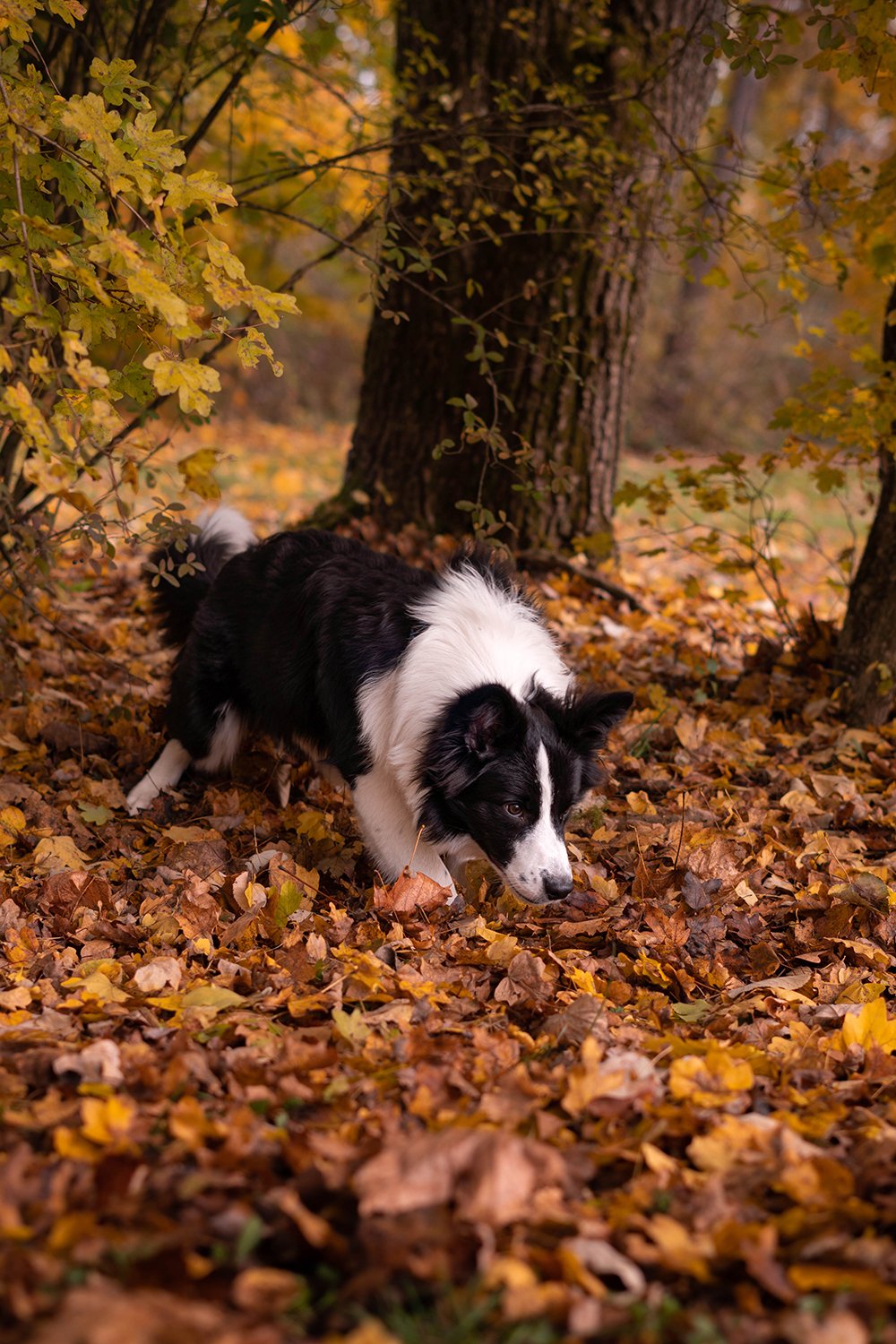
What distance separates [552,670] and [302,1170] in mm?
2240

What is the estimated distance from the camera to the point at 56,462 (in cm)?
281

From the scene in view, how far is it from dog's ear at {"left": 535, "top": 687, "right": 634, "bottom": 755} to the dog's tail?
6.31ft

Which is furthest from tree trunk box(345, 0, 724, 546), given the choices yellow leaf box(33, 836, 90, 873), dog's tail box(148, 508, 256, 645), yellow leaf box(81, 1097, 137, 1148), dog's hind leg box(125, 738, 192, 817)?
yellow leaf box(81, 1097, 137, 1148)

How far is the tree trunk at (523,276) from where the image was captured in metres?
5.68

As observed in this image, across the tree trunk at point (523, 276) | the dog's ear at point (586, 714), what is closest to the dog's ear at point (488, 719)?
the dog's ear at point (586, 714)

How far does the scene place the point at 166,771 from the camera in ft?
15.3

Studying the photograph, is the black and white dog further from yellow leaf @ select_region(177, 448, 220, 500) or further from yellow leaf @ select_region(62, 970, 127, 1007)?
yellow leaf @ select_region(62, 970, 127, 1007)

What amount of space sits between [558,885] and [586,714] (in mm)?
602

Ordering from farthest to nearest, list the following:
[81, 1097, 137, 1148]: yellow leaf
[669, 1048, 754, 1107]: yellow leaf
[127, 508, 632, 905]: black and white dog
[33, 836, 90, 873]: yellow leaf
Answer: [33, 836, 90, 873]: yellow leaf, [127, 508, 632, 905]: black and white dog, [669, 1048, 754, 1107]: yellow leaf, [81, 1097, 137, 1148]: yellow leaf

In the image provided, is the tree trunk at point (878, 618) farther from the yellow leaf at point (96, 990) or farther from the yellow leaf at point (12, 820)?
the yellow leaf at point (12, 820)

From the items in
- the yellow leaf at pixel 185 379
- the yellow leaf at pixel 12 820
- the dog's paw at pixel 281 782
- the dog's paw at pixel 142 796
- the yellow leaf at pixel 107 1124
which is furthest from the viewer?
the dog's paw at pixel 281 782

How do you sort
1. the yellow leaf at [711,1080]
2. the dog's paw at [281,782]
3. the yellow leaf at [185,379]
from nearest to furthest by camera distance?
1. the yellow leaf at [711,1080]
2. the yellow leaf at [185,379]
3. the dog's paw at [281,782]

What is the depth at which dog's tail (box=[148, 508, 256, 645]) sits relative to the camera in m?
4.85

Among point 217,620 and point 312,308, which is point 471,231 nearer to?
point 217,620
